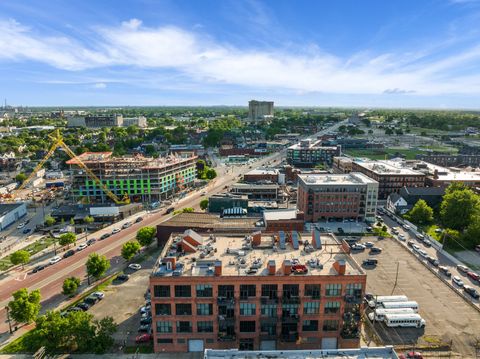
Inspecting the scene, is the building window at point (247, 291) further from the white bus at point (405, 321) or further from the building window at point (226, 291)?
the white bus at point (405, 321)

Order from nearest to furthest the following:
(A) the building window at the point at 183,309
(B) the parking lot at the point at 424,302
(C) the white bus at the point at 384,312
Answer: (A) the building window at the point at 183,309, (B) the parking lot at the point at 424,302, (C) the white bus at the point at 384,312

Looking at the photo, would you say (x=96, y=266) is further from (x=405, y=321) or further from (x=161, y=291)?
(x=405, y=321)

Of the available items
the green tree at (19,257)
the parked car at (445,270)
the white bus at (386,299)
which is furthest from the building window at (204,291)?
the parked car at (445,270)

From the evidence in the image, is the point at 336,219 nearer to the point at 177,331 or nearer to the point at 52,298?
the point at 177,331

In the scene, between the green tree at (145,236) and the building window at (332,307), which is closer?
the building window at (332,307)

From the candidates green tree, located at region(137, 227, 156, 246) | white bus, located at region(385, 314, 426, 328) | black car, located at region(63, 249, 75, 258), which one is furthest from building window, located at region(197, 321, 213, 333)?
black car, located at region(63, 249, 75, 258)

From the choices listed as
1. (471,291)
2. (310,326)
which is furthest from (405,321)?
(471,291)

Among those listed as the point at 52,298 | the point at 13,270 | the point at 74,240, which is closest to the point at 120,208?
the point at 74,240
